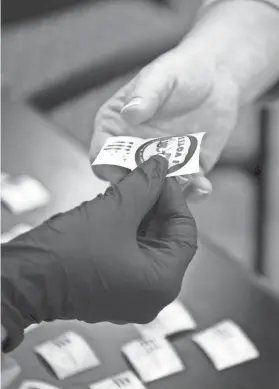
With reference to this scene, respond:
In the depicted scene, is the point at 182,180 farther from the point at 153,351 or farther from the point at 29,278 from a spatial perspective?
the point at 29,278

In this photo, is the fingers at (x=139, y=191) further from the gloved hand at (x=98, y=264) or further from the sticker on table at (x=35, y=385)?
the sticker on table at (x=35, y=385)

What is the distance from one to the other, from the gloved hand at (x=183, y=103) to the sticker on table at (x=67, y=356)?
32 centimetres

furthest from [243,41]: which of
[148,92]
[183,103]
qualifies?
[148,92]

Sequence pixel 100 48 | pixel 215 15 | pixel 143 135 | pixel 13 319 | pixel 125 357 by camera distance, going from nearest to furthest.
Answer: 1. pixel 13 319
2. pixel 125 357
3. pixel 143 135
4. pixel 215 15
5. pixel 100 48

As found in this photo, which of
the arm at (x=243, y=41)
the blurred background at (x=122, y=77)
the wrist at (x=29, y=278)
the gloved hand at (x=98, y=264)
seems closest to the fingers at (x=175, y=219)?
the gloved hand at (x=98, y=264)

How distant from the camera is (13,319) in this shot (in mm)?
867

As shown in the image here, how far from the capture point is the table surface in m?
1.04

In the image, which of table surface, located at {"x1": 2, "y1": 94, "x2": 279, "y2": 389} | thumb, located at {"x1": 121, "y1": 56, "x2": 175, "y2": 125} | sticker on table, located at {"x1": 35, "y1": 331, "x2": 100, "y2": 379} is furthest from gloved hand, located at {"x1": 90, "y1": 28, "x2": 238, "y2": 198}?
sticker on table, located at {"x1": 35, "y1": 331, "x2": 100, "y2": 379}

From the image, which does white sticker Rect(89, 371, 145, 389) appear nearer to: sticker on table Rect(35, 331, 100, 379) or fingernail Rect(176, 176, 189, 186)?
sticker on table Rect(35, 331, 100, 379)

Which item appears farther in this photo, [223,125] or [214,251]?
[223,125]

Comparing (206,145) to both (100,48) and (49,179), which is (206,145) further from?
(100,48)

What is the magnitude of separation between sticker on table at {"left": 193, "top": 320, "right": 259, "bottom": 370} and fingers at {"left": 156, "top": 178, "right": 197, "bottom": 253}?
215 millimetres

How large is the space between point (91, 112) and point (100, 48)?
219 millimetres

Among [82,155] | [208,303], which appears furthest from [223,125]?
[208,303]
